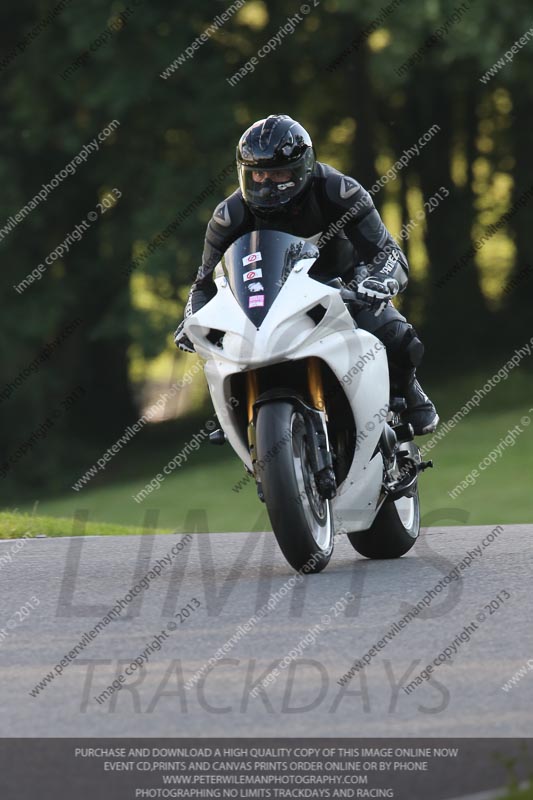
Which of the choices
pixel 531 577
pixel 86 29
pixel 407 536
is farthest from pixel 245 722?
pixel 86 29

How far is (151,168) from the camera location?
25.4 m

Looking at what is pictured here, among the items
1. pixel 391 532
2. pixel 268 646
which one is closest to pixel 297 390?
pixel 391 532

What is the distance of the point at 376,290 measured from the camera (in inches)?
262

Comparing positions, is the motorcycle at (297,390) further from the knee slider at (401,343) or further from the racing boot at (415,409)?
the racing boot at (415,409)

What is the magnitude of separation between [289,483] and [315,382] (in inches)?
25.6

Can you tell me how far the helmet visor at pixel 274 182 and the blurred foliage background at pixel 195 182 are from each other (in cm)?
1393

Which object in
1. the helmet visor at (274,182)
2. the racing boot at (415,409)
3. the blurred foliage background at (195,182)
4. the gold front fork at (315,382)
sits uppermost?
the helmet visor at (274,182)

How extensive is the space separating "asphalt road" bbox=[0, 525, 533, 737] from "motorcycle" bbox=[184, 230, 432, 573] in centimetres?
35

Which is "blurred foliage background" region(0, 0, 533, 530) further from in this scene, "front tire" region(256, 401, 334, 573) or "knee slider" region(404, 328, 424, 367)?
"front tire" region(256, 401, 334, 573)

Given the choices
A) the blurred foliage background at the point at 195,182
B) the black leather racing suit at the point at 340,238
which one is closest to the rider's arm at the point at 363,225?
the black leather racing suit at the point at 340,238

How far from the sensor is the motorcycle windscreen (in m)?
6.41

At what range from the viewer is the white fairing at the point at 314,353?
6.30 meters
